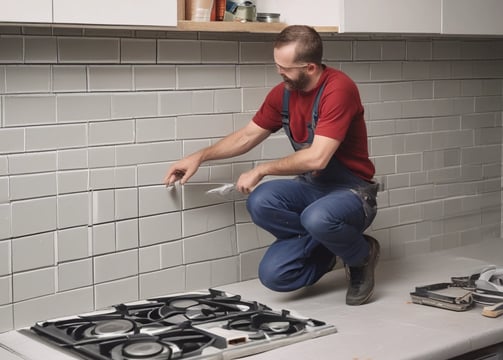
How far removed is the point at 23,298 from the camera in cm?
281

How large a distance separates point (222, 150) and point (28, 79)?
2.43 ft

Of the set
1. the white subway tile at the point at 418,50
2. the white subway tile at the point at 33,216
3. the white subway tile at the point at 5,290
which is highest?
the white subway tile at the point at 418,50

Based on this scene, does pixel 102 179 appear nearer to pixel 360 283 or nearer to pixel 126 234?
pixel 126 234

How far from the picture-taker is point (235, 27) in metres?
3.09

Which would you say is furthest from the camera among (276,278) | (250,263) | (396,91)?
(396,91)

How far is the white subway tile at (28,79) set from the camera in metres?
2.69

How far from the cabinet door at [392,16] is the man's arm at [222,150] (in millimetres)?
466

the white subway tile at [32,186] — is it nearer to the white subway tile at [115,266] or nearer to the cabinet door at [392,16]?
the white subway tile at [115,266]

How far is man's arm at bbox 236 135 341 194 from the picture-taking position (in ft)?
9.67

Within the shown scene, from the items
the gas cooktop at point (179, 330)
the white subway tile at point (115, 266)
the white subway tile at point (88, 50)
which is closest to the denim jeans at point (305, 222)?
the gas cooktop at point (179, 330)

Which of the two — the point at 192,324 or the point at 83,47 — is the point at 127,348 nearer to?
the point at 192,324

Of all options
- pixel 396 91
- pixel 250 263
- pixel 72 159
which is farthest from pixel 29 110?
pixel 396 91

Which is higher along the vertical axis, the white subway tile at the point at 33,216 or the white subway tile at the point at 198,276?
the white subway tile at the point at 33,216

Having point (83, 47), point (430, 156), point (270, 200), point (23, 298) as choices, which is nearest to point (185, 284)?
point (270, 200)
